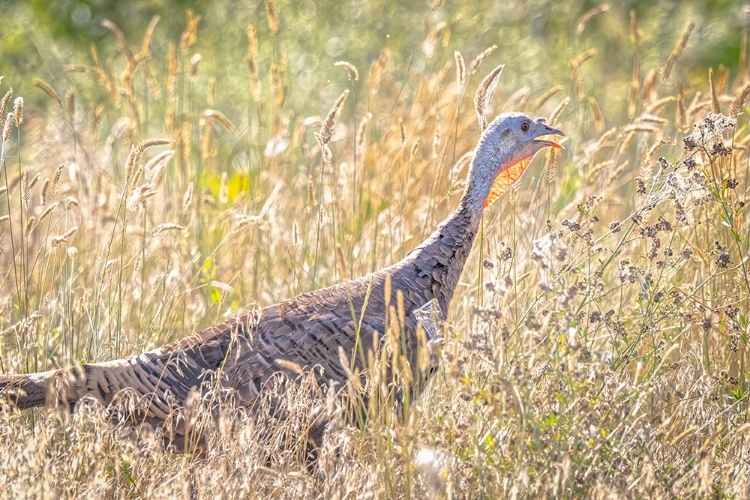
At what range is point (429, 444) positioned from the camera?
322cm

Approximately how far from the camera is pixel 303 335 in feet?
13.3

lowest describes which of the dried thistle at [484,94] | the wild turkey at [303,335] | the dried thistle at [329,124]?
the wild turkey at [303,335]

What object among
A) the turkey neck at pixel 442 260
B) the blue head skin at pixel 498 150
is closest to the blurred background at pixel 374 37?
the blue head skin at pixel 498 150

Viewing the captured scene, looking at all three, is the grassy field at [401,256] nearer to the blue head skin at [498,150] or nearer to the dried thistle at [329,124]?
the dried thistle at [329,124]

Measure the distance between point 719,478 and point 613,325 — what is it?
2.32 feet

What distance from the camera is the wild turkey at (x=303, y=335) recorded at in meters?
3.73

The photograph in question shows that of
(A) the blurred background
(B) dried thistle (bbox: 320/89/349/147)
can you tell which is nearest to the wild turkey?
(B) dried thistle (bbox: 320/89/349/147)

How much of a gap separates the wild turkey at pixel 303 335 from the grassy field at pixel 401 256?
16 cm

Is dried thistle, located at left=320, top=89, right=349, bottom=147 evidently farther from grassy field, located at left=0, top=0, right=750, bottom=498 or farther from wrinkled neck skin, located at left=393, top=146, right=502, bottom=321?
wrinkled neck skin, located at left=393, top=146, right=502, bottom=321

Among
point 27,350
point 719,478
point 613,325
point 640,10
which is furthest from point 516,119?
point 640,10

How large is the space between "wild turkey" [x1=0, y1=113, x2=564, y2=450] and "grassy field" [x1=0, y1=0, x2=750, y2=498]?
158mm

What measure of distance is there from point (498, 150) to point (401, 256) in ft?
3.02

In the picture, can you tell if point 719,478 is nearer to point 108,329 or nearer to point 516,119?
point 516,119

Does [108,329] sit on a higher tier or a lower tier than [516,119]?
lower
